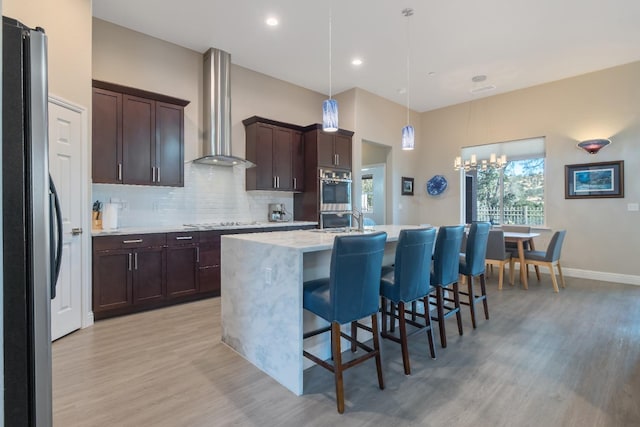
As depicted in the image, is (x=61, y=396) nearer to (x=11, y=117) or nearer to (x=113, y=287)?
(x=113, y=287)

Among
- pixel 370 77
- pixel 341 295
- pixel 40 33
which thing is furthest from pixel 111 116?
pixel 370 77

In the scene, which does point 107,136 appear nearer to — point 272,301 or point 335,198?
point 272,301

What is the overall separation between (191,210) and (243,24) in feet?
8.25

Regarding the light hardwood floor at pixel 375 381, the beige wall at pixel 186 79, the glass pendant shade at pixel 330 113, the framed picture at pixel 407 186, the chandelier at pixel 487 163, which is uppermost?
the beige wall at pixel 186 79

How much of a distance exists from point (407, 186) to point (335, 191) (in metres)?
2.38

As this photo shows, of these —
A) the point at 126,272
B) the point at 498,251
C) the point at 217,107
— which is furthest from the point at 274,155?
the point at 498,251

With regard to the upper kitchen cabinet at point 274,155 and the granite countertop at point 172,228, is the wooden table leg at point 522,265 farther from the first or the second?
the upper kitchen cabinet at point 274,155

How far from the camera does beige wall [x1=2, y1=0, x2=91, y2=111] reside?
8.55 feet

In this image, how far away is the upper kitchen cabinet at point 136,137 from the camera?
11.5 ft

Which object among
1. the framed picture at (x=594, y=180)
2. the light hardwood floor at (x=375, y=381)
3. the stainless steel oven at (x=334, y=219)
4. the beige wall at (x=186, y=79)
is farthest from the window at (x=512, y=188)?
the beige wall at (x=186, y=79)

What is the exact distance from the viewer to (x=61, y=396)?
1.98 metres

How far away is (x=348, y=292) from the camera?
1.95 m

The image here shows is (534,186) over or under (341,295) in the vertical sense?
over

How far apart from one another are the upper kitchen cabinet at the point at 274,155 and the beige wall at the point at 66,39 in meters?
2.18
